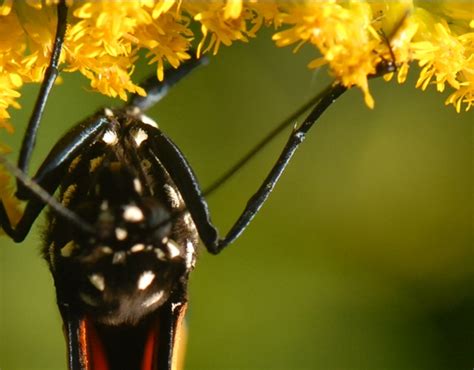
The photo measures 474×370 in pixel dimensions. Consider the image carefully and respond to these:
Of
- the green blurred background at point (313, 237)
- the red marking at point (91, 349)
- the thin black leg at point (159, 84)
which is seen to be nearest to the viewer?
the red marking at point (91, 349)

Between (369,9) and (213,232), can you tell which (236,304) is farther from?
(369,9)

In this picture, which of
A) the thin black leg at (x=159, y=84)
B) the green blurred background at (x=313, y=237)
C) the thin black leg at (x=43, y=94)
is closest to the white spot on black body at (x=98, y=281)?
the thin black leg at (x=43, y=94)

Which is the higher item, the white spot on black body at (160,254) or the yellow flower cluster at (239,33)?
the yellow flower cluster at (239,33)

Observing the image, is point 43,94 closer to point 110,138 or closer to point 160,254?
point 110,138

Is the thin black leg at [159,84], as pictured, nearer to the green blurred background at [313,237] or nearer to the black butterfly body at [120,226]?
the black butterfly body at [120,226]

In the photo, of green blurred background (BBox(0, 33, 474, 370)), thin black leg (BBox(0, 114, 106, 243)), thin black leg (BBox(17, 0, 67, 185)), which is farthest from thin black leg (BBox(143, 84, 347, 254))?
green blurred background (BBox(0, 33, 474, 370))

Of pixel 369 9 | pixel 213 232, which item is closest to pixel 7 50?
pixel 213 232

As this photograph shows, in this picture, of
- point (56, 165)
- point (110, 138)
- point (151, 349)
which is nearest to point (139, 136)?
point (110, 138)
